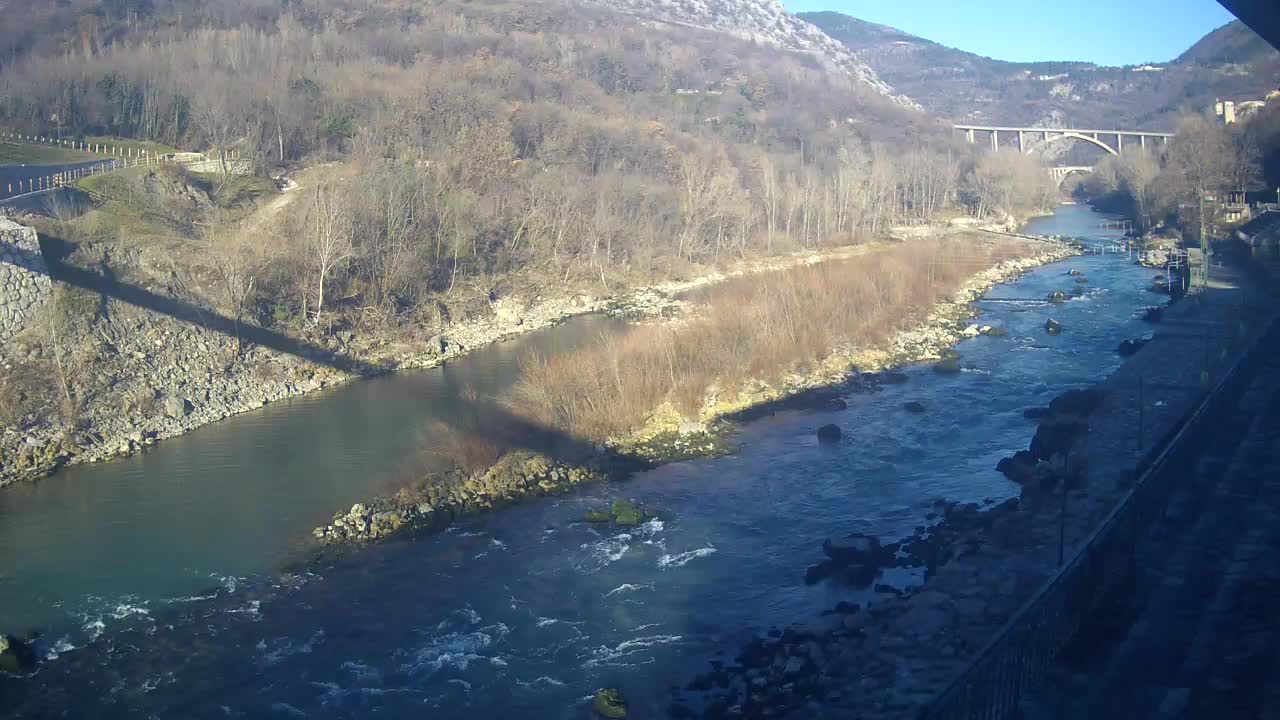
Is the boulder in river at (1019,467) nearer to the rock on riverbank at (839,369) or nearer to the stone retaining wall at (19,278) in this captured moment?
the rock on riverbank at (839,369)

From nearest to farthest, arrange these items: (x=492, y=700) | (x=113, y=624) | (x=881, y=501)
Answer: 1. (x=492, y=700)
2. (x=113, y=624)
3. (x=881, y=501)

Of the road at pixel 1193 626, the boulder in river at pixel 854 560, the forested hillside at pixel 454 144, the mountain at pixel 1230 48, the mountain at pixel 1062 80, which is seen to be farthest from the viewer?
the mountain at pixel 1062 80

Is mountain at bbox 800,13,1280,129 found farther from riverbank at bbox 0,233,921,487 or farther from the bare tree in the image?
riverbank at bbox 0,233,921,487

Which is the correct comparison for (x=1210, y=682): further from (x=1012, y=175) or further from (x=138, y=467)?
(x=1012, y=175)

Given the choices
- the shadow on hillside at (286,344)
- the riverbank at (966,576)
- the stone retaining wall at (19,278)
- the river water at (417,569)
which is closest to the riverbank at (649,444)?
the shadow on hillside at (286,344)

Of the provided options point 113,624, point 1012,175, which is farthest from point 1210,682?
point 1012,175

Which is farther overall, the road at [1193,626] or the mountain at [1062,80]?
the mountain at [1062,80]

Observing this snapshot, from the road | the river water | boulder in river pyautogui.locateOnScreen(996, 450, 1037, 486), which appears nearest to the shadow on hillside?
the river water
